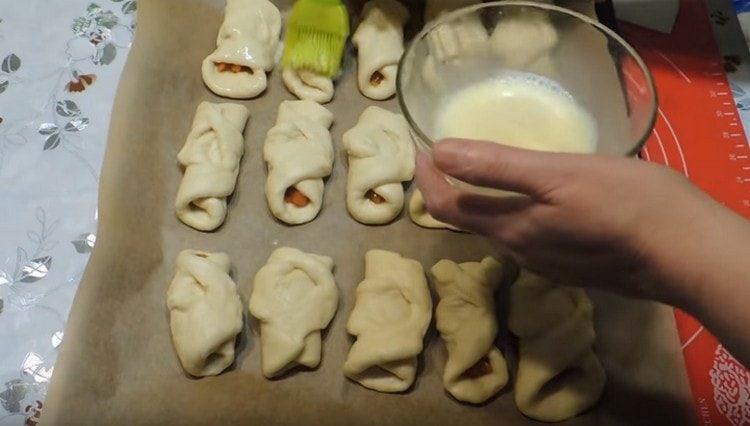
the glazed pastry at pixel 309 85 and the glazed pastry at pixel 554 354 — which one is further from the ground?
the glazed pastry at pixel 309 85

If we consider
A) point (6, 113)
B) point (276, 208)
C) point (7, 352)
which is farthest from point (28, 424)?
point (6, 113)

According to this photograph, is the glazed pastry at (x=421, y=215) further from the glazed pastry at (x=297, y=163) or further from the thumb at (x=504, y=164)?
the thumb at (x=504, y=164)

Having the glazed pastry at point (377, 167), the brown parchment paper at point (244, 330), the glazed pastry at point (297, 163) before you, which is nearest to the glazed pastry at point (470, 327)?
the brown parchment paper at point (244, 330)

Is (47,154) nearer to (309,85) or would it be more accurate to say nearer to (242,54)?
(242,54)

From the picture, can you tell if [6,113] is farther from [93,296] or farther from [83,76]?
[93,296]

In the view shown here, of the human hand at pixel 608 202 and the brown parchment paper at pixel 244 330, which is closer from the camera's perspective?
the human hand at pixel 608 202

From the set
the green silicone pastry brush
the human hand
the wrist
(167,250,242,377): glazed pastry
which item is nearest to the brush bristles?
the green silicone pastry brush
